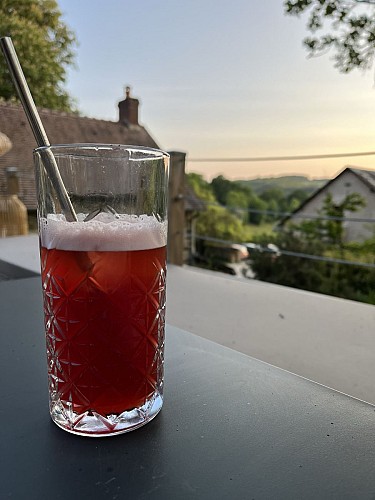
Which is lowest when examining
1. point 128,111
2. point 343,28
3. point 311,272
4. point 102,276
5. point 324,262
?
point 311,272

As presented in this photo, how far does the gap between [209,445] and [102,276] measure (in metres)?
0.16

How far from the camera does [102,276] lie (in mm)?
339

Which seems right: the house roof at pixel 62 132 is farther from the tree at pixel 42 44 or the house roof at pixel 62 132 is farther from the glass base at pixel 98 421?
the glass base at pixel 98 421

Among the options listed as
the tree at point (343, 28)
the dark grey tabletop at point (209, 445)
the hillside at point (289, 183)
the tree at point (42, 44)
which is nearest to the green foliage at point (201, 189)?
the hillside at point (289, 183)

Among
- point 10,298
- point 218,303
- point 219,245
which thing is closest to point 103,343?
point 10,298

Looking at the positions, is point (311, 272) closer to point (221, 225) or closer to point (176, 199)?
point (221, 225)

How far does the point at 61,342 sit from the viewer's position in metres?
0.36

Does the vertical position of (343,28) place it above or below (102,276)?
above

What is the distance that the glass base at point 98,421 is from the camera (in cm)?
34

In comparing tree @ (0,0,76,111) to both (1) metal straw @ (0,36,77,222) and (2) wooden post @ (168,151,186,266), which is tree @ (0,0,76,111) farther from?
(1) metal straw @ (0,36,77,222)

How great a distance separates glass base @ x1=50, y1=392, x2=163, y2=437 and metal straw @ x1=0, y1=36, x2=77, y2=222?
16cm

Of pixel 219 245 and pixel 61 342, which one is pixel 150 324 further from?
pixel 219 245

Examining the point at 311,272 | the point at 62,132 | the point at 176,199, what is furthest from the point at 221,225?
the point at 176,199

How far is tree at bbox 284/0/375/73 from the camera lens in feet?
10.0
